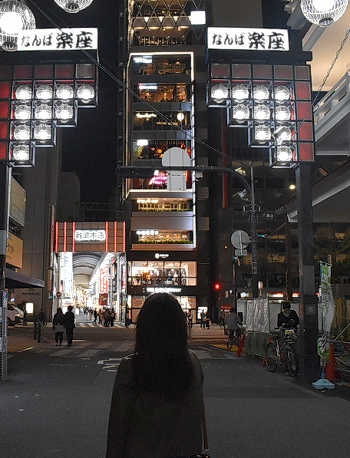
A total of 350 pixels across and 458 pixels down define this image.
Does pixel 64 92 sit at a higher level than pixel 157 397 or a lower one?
higher

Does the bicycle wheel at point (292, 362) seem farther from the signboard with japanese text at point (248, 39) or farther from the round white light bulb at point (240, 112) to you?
the signboard with japanese text at point (248, 39)

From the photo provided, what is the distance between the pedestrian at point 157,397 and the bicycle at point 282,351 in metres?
11.3

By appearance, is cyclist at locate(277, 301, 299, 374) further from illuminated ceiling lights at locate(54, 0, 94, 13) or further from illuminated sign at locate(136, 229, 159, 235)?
illuminated sign at locate(136, 229, 159, 235)

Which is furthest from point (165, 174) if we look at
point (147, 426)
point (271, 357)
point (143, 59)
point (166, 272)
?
point (147, 426)

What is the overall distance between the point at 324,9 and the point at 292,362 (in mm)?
8992

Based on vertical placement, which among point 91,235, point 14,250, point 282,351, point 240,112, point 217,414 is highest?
point 91,235

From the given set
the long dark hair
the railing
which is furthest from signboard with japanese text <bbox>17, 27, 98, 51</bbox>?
the long dark hair

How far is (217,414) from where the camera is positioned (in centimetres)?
844

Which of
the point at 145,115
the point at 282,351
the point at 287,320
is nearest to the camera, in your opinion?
the point at 282,351

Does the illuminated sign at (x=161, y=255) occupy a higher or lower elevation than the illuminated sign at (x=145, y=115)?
lower

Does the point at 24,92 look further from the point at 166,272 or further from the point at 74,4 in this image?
the point at 166,272

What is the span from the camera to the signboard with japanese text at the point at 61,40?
1368cm

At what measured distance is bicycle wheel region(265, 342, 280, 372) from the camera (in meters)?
14.5

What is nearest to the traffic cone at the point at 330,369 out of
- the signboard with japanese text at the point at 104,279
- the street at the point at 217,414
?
the street at the point at 217,414
